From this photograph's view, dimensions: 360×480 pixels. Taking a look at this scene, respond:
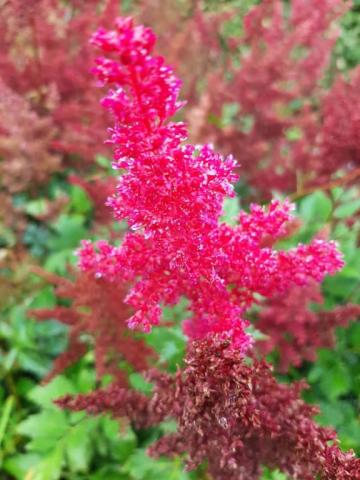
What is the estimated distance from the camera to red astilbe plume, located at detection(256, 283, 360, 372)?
207 cm

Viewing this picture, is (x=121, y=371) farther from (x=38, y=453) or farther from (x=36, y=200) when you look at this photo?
(x=36, y=200)

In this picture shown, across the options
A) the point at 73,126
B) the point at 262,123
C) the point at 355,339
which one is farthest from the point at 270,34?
the point at 355,339

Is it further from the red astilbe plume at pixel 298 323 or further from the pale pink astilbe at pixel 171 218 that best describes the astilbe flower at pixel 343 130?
the pale pink astilbe at pixel 171 218

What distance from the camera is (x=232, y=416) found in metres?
1.17

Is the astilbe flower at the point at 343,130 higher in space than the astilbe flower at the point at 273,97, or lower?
lower

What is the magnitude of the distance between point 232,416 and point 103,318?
0.82 meters

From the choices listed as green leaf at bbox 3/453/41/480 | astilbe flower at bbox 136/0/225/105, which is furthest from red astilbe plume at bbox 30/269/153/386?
astilbe flower at bbox 136/0/225/105

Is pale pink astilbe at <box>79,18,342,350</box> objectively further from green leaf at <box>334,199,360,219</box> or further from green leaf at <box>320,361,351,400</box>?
green leaf at <box>334,199,360,219</box>

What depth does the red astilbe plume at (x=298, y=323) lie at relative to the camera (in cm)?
207

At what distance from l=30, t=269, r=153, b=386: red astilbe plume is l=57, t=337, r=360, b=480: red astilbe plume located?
0.38 m

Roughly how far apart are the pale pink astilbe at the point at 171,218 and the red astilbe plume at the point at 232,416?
113mm

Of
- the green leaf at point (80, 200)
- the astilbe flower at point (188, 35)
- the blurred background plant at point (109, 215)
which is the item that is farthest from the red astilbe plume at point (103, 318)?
the astilbe flower at point (188, 35)

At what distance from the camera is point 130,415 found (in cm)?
153

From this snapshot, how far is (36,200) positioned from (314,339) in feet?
5.64
